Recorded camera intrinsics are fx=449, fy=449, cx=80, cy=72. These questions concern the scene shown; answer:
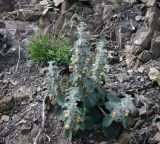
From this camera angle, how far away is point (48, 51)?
4590 mm

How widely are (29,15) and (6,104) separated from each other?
4.45 ft

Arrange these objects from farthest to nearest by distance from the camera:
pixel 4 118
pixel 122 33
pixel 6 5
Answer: pixel 6 5 < pixel 122 33 < pixel 4 118

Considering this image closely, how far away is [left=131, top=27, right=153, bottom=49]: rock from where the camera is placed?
15.1 ft

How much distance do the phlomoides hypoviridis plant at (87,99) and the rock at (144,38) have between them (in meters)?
0.82

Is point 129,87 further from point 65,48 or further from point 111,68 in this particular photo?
point 65,48

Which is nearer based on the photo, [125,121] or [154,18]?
[125,121]

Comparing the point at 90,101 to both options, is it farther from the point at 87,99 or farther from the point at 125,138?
the point at 125,138

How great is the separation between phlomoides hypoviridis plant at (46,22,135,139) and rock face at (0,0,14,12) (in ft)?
6.41

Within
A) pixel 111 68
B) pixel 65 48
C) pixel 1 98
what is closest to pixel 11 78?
pixel 1 98

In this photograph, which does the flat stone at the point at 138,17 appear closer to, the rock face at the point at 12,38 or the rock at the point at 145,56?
the rock at the point at 145,56

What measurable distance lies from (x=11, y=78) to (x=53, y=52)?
52 cm

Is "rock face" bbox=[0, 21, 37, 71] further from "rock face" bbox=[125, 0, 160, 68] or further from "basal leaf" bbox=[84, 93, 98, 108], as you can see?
"basal leaf" bbox=[84, 93, 98, 108]

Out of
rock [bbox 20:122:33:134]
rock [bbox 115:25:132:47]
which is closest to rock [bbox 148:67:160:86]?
rock [bbox 115:25:132:47]

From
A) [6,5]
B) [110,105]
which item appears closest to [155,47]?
[110,105]
